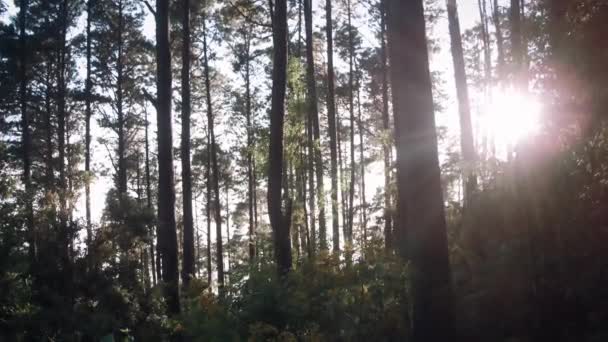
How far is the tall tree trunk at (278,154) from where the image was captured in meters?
10.7

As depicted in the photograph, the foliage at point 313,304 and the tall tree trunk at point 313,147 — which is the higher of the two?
the tall tree trunk at point 313,147

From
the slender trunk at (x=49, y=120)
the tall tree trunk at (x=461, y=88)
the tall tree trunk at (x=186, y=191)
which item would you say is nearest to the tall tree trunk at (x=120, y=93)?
the slender trunk at (x=49, y=120)

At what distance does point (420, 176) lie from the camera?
17.3 feet

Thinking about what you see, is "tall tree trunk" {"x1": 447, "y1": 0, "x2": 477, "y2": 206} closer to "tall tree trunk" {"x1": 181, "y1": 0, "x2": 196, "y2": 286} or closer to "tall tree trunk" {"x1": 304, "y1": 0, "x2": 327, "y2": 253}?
"tall tree trunk" {"x1": 304, "y1": 0, "x2": 327, "y2": 253}

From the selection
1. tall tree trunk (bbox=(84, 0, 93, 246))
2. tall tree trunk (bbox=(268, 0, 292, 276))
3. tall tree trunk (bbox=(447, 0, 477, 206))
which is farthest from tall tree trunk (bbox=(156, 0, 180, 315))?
tall tree trunk (bbox=(84, 0, 93, 246))

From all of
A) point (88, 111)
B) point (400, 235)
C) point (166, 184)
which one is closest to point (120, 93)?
point (88, 111)

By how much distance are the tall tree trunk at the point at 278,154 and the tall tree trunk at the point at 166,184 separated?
6.70 ft

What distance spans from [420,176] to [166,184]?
652 cm

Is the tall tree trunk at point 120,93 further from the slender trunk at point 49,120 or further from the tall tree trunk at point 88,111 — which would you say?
the slender trunk at point 49,120

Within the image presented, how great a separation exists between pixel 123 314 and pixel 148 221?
2.45 meters

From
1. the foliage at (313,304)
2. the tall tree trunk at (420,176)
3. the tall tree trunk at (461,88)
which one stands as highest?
the tall tree trunk at (461,88)

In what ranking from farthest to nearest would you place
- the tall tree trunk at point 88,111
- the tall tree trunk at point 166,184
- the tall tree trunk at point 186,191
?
the tall tree trunk at point 88,111
the tall tree trunk at point 186,191
the tall tree trunk at point 166,184

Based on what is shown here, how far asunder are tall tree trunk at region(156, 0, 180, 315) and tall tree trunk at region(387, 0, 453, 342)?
20.6ft

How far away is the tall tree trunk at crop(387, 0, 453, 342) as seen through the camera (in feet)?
16.8
